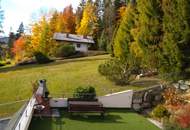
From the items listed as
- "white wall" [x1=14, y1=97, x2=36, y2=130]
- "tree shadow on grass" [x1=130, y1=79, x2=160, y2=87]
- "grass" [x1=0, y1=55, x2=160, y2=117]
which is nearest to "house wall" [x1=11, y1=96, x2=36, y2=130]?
"white wall" [x1=14, y1=97, x2=36, y2=130]

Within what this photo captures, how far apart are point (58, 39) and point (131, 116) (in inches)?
1902

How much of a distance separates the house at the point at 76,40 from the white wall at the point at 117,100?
148ft

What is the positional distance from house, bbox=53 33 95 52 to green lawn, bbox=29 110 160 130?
48159mm

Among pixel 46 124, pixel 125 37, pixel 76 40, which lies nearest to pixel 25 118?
pixel 46 124

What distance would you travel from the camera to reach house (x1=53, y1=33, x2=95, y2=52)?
228ft

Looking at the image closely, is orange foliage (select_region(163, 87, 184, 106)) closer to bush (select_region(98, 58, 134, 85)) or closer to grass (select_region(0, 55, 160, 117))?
grass (select_region(0, 55, 160, 117))

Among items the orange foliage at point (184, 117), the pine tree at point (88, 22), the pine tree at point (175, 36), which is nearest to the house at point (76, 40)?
the pine tree at point (88, 22)

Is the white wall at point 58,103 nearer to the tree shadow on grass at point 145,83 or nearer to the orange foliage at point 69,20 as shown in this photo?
the tree shadow on grass at point 145,83

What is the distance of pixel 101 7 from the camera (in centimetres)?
9375

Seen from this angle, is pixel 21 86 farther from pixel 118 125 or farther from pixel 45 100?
pixel 118 125

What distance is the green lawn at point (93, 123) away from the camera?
18.1 metres

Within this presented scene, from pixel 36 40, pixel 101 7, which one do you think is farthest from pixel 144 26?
pixel 101 7

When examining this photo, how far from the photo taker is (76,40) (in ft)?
234

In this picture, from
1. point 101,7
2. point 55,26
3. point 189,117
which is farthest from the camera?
point 101,7
